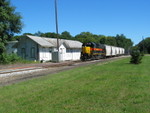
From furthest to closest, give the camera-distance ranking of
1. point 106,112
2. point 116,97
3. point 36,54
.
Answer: point 36,54 → point 116,97 → point 106,112

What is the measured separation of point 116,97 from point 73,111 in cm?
198

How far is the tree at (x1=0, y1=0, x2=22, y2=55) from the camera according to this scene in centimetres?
3005

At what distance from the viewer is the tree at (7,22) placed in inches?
1183

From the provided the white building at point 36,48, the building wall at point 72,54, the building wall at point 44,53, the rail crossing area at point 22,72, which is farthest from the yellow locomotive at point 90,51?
the rail crossing area at point 22,72

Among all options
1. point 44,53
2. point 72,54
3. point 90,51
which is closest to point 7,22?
point 44,53

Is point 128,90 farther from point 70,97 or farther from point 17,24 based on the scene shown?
point 17,24

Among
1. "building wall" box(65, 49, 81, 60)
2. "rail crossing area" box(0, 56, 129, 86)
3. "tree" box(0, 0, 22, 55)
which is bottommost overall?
"rail crossing area" box(0, 56, 129, 86)

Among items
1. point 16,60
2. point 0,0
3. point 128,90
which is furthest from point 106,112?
point 0,0

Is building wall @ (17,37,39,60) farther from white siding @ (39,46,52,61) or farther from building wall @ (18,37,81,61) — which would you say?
white siding @ (39,46,52,61)

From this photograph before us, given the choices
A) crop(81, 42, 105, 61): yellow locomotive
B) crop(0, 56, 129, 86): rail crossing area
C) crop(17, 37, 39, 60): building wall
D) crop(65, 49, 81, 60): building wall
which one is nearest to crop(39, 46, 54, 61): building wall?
crop(17, 37, 39, 60): building wall

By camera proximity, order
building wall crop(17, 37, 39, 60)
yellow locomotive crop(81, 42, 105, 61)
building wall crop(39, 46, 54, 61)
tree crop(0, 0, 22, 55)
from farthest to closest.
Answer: building wall crop(17, 37, 39, 60), building wall crop(39, 46, 54, 61), yellow locomotive crop(81, 42, 105, 61), tree crop(0, 0, 22, 55)

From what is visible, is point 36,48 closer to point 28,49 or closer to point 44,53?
point 44,53

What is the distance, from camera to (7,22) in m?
31.9

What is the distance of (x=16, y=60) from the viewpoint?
31.3m
